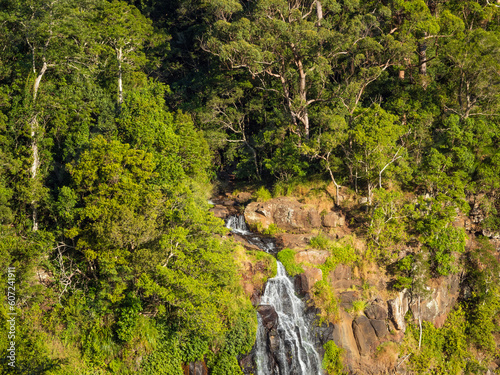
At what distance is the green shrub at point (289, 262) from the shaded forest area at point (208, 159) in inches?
150

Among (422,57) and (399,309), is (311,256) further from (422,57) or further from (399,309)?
(422,57)

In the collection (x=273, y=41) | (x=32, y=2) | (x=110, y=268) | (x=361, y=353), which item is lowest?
(x=361, y=353)

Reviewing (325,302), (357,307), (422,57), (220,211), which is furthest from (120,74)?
(422,57)

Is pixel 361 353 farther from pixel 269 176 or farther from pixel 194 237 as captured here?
pixel 269 176

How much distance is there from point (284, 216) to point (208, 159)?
7316 millimetres

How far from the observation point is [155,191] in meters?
25.3

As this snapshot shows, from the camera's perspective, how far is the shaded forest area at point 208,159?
23.8 metres

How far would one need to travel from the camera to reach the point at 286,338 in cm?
2672

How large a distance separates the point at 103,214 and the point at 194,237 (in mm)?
5216

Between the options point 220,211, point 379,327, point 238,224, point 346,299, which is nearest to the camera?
point 379,327

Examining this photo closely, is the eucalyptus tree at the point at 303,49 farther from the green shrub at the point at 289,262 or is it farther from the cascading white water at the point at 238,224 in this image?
the green shrub at the point at 289,262

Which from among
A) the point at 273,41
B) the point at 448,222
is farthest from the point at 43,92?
the point at 448,222

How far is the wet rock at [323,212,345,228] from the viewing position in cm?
3372

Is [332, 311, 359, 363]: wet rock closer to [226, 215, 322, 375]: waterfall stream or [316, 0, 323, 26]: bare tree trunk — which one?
[226, 215, 322, 375]: waterfall stream
